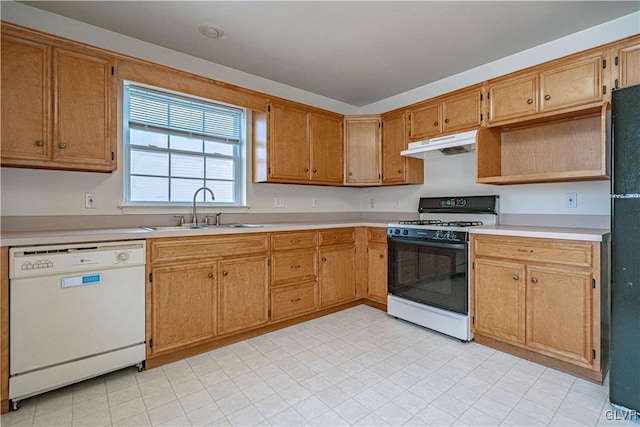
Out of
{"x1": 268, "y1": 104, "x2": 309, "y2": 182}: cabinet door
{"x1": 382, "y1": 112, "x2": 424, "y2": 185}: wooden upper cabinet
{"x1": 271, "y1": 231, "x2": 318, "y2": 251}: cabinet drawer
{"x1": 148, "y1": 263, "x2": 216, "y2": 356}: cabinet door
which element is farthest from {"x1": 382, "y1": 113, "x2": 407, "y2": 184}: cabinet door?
{"x1": 148, "y1": 263, "x2": 216, "y2": 356}: cabinet door

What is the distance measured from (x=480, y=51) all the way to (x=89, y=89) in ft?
10.4

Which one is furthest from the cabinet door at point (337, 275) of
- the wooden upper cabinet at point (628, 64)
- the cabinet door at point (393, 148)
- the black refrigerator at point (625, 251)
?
the wooden upper cabinet at point (628, 64)

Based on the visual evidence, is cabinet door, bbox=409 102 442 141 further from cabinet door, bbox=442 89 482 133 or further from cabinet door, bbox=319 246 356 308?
cabinet door, bbox=319 246 356 308

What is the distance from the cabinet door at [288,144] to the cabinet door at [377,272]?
110 cm

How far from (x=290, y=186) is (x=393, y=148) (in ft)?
4.16

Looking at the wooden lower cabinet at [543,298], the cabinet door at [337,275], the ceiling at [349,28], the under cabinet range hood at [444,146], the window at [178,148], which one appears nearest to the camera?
the wooden lower cabinet at [543,298]

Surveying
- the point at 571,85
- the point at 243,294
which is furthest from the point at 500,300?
the point at 243,294

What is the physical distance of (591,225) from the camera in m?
2.42

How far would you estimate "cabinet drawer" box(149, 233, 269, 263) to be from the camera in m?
2.25

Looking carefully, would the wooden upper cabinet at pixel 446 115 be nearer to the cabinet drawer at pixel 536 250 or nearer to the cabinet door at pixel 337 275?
the cabinet drawer at pixel 536 250

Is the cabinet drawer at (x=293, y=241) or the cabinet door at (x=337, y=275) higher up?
the cabinet drawer at (x=293, y=241)

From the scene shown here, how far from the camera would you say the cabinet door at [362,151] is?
376cm

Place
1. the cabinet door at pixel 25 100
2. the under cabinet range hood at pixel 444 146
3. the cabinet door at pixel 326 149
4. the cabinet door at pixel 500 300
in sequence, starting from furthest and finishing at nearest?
the cabinet door at pixel 326 149 < the under cabinet range hood at pixel 444 146 < the cabinet door at pixel 500 300 < the cabinet door at pixel 25 100

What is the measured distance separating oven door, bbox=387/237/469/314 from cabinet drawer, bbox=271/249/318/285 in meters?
0.81
